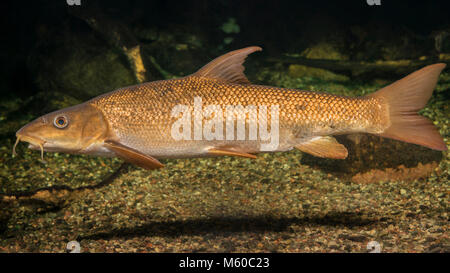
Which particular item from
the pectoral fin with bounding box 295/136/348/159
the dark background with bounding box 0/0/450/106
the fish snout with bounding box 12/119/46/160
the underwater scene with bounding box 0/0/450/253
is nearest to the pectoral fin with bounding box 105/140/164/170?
the underwater scene with bounding box 0/0/450/253

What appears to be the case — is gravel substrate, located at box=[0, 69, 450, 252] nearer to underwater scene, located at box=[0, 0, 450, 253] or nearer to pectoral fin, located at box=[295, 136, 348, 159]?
underwater scene, located at box=[0, 0, 450, 253]

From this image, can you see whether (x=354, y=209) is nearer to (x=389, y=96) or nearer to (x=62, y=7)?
(x=389, y=96)

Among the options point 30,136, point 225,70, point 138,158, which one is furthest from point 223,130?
point 30,136

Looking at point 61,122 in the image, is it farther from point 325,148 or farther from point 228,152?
point 325,148

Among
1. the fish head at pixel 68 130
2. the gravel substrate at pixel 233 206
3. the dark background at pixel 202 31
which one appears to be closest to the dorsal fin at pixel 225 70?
the fish head at pixel 68 130

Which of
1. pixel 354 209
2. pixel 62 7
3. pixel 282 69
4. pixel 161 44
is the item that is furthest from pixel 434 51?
pixel 62 7

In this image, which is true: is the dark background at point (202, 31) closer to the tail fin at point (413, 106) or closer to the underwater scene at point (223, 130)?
the underwater scene at point (223, 130)
